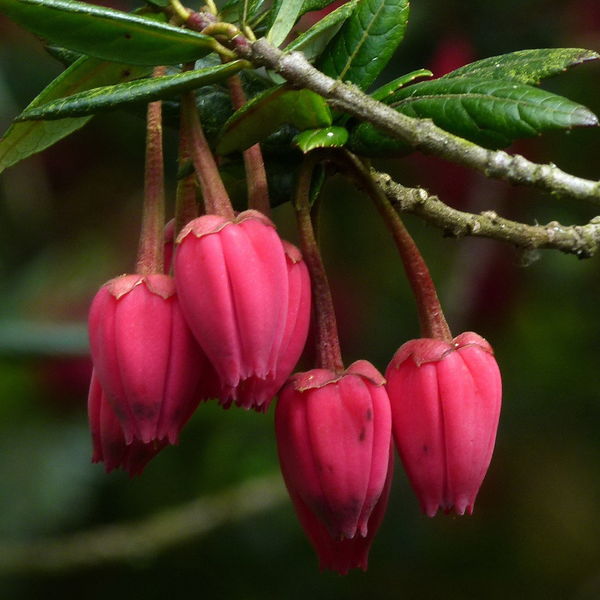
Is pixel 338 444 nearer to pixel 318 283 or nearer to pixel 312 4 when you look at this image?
pixel 318 283

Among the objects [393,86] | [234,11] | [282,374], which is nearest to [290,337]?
[282,374]

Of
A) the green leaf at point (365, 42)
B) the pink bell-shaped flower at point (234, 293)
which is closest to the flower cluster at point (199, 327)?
the pink bell-shaped flower at point (234, 293)

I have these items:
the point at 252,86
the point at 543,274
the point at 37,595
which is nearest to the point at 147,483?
the point at 37,595

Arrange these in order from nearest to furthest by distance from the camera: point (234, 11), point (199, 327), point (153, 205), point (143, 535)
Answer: point (199, 327), point (153, 205), point (234, 11), point (143, 535)

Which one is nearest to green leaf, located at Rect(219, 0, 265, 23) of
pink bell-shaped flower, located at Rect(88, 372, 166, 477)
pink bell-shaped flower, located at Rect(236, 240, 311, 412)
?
pink bell-shaped flower, located at Rect(236, 240, 311, 412)

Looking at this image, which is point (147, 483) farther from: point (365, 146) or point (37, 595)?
point (365, 146)

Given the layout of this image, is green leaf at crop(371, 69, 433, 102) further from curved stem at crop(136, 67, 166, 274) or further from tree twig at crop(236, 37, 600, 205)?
curved stem at crop(136, 67, 166, 274)
